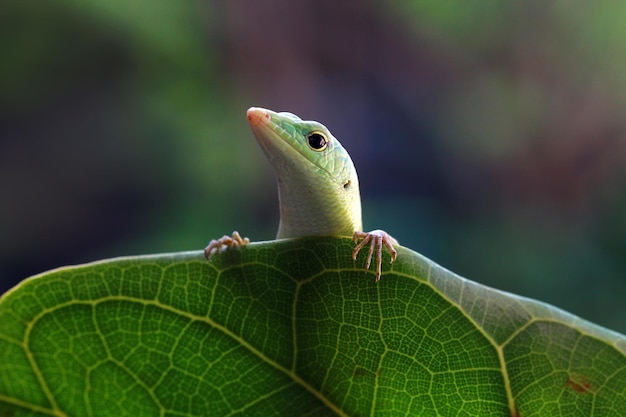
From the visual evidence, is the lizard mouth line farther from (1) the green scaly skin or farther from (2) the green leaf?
(2) the green leaf

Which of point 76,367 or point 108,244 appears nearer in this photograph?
point 76,367

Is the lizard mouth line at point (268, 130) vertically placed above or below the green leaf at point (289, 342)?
above

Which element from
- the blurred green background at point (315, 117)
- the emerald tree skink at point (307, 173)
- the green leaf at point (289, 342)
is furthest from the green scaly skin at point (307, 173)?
the blurred green background at point (315, 117)

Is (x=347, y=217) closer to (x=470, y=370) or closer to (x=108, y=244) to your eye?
(x=470, y=370)

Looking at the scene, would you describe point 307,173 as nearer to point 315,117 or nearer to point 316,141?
point 316,141

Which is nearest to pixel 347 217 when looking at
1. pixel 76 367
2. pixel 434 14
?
pixel 76 367

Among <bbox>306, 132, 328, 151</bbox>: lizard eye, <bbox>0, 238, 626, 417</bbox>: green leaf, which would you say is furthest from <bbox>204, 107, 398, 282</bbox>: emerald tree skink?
<bbox>0, 238, 626, 417</bbox>: green leaf

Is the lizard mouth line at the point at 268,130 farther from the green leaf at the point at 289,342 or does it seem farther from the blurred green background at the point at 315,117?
A: the blurred green background at the point at 315,117
